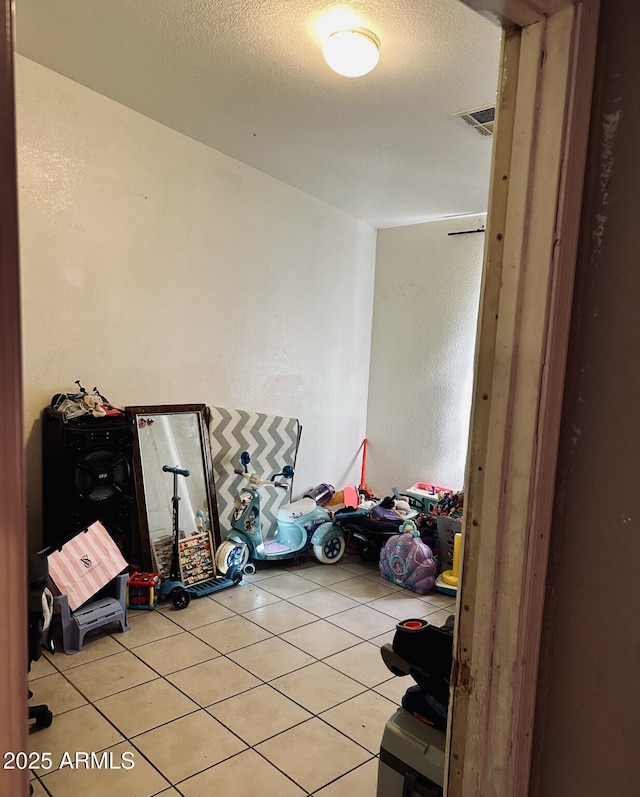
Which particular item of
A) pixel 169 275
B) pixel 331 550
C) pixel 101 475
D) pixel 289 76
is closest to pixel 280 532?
pixel 331 550

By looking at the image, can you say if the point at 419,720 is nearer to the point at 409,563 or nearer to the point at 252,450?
the point at 409,563

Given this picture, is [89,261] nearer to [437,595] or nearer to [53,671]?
[53,671]

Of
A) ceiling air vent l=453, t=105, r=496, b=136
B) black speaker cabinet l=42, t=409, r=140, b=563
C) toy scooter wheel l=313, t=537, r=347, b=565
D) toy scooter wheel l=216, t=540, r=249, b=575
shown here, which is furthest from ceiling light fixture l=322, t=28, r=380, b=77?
toy scooter wheel l=313, t=537, r=347, b=565

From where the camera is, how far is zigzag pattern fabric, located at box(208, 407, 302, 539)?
149 inches

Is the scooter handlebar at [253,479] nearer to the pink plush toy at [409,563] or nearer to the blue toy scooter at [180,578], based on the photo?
the blue toy scooter at [180,578]

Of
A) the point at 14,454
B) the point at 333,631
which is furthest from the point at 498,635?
the point at 333,631

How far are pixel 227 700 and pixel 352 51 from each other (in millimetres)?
2775

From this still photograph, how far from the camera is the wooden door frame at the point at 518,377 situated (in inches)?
37.1

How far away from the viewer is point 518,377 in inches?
39.2

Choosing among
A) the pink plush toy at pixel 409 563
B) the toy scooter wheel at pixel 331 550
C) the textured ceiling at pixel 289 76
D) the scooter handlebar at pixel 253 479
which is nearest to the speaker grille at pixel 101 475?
the scooter handlebar at pixel 253 479

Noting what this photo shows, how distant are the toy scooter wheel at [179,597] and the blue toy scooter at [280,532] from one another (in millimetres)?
436

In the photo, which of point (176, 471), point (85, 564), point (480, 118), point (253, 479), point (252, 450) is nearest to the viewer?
point (85, 564)

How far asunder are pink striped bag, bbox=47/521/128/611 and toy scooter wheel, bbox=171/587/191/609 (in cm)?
40

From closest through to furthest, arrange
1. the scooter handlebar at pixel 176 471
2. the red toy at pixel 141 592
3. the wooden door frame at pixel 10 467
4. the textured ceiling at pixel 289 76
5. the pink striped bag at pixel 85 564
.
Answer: the wooden door frame at pixel 10 467 → the textured ceiling at pixel 289 76 → the pink striped bag at pixel 85 564 → the red toy at pixel 141 592 → the scooter handlebar at pixel 176 471
